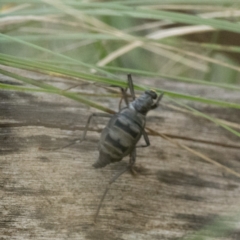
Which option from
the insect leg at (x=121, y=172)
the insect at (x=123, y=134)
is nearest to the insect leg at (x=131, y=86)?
the insect at (x=123, y=134)

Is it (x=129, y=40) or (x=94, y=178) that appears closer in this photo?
(x=94, y=178)

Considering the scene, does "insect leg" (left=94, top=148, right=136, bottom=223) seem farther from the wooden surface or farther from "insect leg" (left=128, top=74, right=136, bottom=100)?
"insect leg" (left=128, top=74, right=136, bottom=100)

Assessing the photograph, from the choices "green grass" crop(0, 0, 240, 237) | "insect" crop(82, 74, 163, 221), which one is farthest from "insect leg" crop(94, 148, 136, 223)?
"green grass" crop(0, 0, 240, 237)

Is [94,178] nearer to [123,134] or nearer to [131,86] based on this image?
[123,134]

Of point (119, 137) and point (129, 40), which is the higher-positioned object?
point (129, 40)

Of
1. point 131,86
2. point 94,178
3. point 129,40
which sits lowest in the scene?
point 94,178

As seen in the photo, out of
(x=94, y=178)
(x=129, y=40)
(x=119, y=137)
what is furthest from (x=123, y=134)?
(x=129, y=40)
